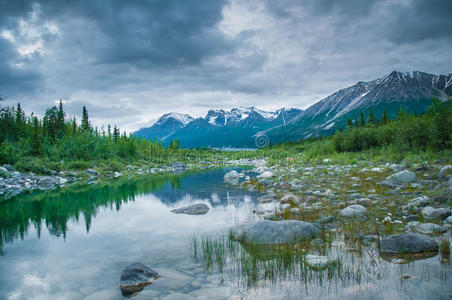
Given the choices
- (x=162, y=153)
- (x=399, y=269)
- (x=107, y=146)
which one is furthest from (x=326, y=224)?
(x=162, y=153)

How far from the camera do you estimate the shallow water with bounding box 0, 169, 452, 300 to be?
505 centimetres

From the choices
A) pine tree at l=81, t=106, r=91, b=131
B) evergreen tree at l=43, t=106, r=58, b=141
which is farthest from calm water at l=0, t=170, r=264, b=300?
pine tree at l=81, t=106, r=91, b=131

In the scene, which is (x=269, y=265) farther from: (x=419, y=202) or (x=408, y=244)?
(x=419, y=202)

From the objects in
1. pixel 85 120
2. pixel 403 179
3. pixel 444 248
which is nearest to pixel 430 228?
pixel 444 248

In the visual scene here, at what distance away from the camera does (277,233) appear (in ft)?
25.0

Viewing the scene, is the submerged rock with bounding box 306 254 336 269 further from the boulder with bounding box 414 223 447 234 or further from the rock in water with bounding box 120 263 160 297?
the rock in water with bounding box 120 263 160 297

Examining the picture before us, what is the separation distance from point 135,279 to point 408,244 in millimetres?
6025

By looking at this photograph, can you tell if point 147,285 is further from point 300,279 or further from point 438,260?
point 438,260

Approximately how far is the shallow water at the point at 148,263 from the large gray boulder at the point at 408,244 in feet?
1.21

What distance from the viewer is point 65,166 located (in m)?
38.9

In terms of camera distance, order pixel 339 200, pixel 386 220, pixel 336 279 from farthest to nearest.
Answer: pixel 339 200 < pixel 386 220 < pixel 336 279

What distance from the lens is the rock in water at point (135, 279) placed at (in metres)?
5.45

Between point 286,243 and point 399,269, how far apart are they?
261 cm

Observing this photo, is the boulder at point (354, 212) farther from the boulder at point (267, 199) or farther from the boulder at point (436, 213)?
the boulder at point (267, 199)
